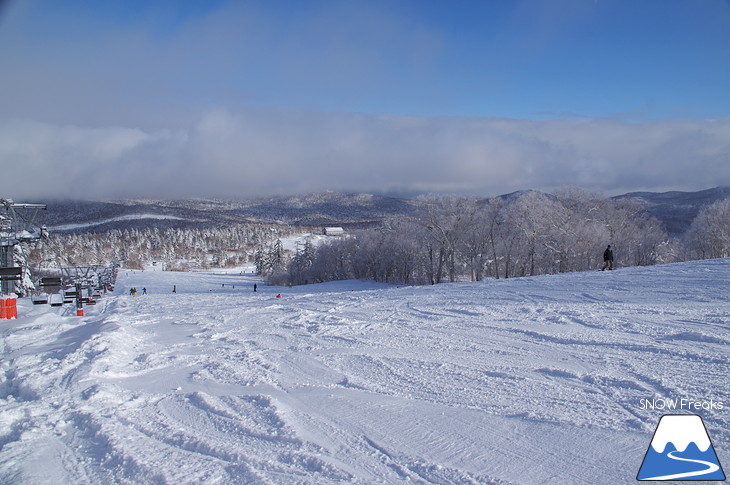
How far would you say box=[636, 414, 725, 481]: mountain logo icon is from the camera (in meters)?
3.73

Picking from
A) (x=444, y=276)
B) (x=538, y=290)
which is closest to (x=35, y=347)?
(x=538, y=290)

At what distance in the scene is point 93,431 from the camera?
17.0 ft

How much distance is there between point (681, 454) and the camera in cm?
403

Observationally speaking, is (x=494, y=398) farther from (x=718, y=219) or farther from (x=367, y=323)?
(x=718, y=219)

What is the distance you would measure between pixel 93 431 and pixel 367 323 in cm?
761

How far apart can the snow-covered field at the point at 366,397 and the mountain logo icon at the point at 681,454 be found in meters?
0.13

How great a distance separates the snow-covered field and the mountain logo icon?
0.13m

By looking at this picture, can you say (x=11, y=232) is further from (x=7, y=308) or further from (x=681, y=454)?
(x=681, y=454)

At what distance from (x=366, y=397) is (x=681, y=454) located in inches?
140

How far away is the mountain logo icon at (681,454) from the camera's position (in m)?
3.73

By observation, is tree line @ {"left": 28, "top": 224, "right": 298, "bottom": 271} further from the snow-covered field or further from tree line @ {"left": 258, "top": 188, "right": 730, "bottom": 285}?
the snow-covered field

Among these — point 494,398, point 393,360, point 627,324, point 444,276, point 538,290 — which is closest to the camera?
point 494,398

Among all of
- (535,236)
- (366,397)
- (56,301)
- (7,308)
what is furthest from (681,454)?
(535,236)

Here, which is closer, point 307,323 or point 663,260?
point 307,323
